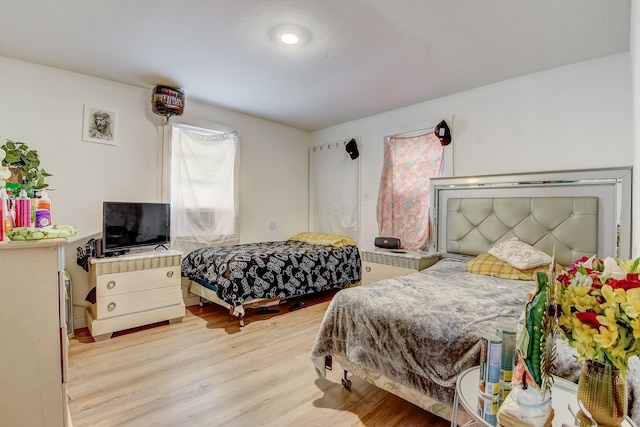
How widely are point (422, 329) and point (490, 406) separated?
607mm

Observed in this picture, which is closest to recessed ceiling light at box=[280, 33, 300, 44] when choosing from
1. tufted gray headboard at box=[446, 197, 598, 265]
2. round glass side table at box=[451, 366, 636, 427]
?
tufted gray headboard at box=[446, 197, 598, 265]

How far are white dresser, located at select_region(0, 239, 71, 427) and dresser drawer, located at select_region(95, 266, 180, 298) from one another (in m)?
1.69

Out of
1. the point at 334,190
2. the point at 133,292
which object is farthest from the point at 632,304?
the point at 334,190

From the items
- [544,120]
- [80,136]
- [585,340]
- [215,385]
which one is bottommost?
[215,385]

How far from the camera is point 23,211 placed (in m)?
1.36

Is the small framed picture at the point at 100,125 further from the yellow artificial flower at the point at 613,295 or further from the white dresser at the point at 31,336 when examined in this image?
the yellow artificial flower at the point at 613,295

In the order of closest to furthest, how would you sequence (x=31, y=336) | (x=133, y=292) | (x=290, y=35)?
(x=31, y=336), (x=290, y=35), (x=133, y=292)

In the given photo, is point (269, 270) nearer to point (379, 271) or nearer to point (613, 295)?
point (379, 271)

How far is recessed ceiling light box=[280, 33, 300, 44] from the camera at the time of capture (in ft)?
7.60

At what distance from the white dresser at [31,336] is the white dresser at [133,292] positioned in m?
1.69

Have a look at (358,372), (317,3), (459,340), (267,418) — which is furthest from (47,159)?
(459,340)

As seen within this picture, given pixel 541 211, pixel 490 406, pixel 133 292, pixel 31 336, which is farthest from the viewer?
pixel 133 292

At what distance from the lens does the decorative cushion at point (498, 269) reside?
2.48 meters

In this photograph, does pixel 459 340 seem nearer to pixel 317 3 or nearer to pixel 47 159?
pixel 317 3
